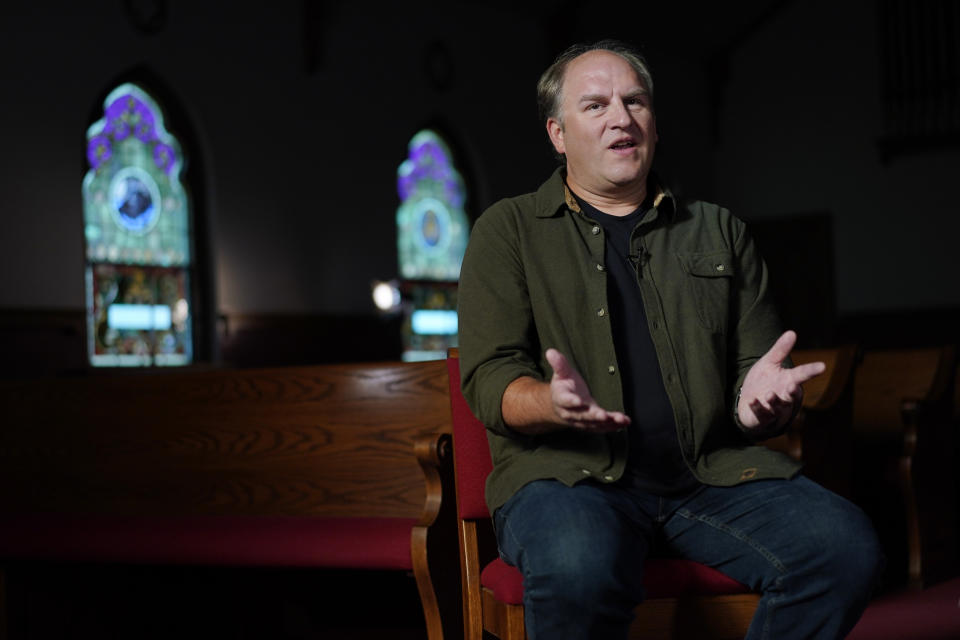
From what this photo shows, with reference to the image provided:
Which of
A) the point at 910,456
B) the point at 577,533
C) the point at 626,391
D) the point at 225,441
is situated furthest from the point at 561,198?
the point at 910,456

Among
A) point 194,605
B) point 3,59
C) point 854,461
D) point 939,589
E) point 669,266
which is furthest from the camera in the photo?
point 3,59

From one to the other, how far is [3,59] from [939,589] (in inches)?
232

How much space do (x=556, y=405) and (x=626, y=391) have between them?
34 cm

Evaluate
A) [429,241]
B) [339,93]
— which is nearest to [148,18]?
[339,93]

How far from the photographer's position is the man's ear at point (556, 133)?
215cm

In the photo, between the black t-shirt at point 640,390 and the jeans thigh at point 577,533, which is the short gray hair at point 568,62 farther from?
the jeans thigh at point 577,533

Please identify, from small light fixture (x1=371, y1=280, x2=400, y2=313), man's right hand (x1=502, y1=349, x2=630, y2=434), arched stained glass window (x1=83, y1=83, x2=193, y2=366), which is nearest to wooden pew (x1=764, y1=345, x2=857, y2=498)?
man's right hand (x1=502, y1=349, x2=630, y2=434)

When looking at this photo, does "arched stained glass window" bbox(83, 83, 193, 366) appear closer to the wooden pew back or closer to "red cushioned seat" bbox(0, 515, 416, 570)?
the wooden pew back

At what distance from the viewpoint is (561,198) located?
2.06 m

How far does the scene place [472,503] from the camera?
82.6 inches

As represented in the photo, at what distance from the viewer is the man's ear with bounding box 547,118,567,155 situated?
2.15 m

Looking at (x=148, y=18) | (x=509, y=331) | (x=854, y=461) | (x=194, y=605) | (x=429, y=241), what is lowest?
(x=194, y=605)

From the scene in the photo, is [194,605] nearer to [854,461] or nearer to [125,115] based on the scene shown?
[854,461]

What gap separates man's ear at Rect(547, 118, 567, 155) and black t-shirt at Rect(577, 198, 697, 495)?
0.21 metres
